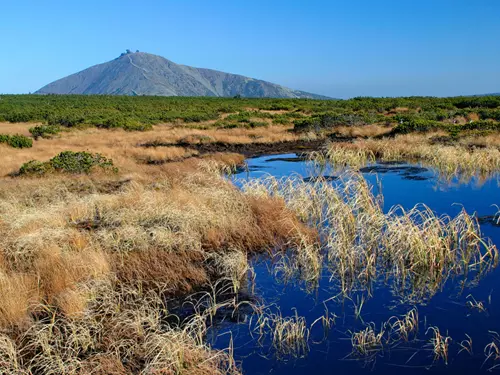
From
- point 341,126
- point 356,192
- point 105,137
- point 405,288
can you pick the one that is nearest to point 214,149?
point 105,137

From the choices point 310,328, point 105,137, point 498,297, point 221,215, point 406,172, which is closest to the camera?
point 310,328

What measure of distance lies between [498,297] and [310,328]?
11.4ft

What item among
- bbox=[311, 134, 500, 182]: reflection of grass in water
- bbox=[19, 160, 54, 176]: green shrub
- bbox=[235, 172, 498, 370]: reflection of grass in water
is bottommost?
bbox=[235, 172, 498, 370]: reflection of grass in water

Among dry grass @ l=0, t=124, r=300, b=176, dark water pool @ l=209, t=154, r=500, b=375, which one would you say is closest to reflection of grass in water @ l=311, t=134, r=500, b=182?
dry grass @ l=0, t=124, r=300, b=176

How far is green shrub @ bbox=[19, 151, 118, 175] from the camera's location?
18.3 meters

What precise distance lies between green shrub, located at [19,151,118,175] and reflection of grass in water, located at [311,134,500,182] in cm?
927

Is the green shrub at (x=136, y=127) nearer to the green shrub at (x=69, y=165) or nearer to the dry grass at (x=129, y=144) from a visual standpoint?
the dry grass at (x=129, y=144)

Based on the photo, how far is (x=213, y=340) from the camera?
7035 millimetres

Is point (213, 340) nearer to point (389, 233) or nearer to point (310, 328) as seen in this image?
point (310, 328)

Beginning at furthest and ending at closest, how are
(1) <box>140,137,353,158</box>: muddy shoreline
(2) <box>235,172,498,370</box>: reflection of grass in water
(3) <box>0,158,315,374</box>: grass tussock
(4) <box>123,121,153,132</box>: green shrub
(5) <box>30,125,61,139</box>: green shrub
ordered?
(4) <box>123,121,153,132</box>: green shrub < (5) <box>30,125,61,139</box>: green shrub < (1) <box>140,137,353,158</box>: muddy shoreline < (2) <box>235,172,498,370</box>: reflection of grass in water < (3) <box>0,158,315,374</box>: grass tussock

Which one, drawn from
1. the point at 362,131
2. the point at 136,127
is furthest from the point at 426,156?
the point at 136,127

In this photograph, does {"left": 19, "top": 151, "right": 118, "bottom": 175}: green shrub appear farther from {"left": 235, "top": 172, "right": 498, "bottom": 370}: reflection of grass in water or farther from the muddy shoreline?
{"left": 235, "top": 172, "right": 498, "bottom": 370}: reflection of grass in water

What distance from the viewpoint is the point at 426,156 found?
22703mm

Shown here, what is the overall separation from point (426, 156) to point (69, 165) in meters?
16.4
